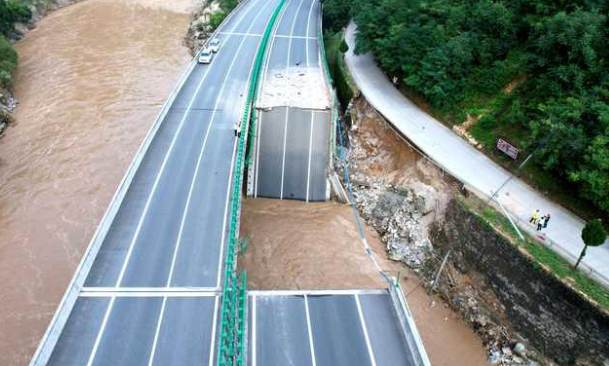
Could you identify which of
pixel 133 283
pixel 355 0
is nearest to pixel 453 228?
pixel 133 283

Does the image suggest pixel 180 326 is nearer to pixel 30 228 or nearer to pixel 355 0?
pixel 30 228

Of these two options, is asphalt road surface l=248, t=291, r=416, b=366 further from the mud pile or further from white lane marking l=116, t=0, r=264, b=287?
white lane marking l=116, t=0, r=264, b=287

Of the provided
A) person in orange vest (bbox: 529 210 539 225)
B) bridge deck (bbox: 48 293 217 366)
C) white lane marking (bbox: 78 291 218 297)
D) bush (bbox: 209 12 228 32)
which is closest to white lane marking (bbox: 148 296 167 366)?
bridge deck (bbox: 48 293 217 366)

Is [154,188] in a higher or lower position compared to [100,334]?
higher

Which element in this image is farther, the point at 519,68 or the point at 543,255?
the point at 519,68

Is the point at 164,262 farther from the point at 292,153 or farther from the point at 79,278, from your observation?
the point at 292,153

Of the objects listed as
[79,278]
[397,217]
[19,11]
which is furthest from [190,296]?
[19,11]
